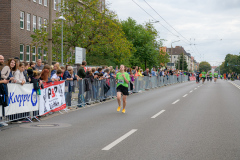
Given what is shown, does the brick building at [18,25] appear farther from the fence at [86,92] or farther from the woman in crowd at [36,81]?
the woman in crowd at [36,81]

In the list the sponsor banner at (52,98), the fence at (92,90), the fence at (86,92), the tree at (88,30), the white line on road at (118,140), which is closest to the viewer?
the white line on road at (118,140)

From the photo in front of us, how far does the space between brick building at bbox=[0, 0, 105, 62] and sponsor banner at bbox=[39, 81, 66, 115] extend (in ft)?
81.5

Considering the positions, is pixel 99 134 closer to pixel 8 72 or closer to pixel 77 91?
pixel 8 72

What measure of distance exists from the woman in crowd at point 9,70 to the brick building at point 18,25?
2741cm

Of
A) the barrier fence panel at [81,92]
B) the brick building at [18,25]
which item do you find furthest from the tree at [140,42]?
the barrier fence panel at [81,92]

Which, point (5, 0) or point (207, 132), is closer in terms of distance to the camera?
point (207, 132)

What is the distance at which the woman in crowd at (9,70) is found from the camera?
10609 mm

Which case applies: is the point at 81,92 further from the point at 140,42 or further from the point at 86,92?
the point at 140,42

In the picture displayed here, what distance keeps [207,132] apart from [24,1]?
3888 cm

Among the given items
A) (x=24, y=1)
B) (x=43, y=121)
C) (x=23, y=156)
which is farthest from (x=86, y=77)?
(x=24, y=1)

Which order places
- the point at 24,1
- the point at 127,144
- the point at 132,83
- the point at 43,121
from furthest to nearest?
the point at 24,1 < the point at 132,83 < the point at 43,121 < the point at 127,144

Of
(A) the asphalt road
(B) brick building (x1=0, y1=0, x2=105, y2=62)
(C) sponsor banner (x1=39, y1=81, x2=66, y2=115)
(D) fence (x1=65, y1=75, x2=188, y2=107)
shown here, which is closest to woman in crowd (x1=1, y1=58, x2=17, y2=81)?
(A) the asphalt road

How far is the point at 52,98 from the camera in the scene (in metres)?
13.3

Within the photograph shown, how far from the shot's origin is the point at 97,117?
1234cm
